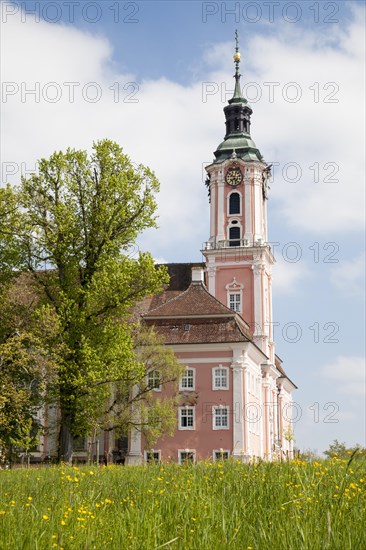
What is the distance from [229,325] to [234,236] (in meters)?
12.3

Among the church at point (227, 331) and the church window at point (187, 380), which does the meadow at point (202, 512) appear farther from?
the church window at point (187, 380)

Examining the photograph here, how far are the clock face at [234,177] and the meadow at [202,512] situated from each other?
164ft

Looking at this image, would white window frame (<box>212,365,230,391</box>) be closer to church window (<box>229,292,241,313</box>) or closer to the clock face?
church window (<box>229,292,241,313</box>)

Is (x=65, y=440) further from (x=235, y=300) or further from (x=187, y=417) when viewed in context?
(x=235, y=300)

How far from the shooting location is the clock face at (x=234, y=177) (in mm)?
60494

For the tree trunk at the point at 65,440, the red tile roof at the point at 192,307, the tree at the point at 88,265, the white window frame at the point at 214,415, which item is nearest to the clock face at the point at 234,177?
the red tile roof at the point at 192,307

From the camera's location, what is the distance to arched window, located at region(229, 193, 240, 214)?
59844 millimetres

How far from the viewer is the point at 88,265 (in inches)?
1252

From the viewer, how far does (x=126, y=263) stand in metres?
31.3

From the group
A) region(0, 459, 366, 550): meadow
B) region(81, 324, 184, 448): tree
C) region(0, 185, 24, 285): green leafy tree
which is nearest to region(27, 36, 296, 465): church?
region(81, 324, 184, 448): tree

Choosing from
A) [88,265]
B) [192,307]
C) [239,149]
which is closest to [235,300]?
[192,307]

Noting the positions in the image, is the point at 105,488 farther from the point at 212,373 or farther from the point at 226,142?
the point at 226,142

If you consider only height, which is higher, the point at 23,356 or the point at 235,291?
the point at 235,291

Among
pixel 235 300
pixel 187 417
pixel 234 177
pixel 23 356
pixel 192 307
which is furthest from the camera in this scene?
pixel 234 177
